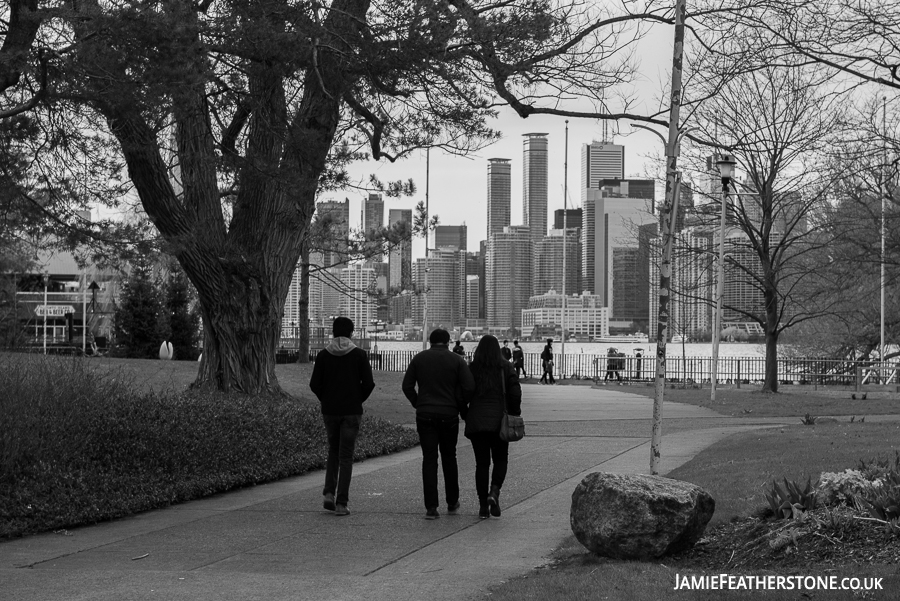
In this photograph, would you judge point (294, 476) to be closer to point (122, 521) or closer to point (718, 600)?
point (122, 521)

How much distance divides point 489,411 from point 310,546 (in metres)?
2.32

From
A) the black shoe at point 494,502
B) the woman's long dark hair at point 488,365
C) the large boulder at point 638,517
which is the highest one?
the woman's long dark hair at point 488,365

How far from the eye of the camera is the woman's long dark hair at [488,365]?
33.9ft

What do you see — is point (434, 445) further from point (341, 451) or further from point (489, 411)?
Answer: point (341, 451)

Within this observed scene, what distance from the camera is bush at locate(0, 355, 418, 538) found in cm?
1009

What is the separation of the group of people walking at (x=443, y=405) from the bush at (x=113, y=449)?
2.22 meters

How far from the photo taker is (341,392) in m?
10.7

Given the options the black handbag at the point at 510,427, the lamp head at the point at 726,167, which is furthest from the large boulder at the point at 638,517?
the lamp head at the point at 726,167

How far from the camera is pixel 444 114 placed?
14.5 metres

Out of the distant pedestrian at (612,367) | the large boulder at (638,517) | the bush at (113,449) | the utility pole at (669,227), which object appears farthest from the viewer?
the distant pedestrian at (612,367)

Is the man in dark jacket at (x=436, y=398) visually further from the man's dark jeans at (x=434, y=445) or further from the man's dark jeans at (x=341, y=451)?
the man's dark jeans at (x=341, y=451)

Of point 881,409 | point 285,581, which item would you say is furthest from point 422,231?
point 285,581

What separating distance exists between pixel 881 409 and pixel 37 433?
21306 mm

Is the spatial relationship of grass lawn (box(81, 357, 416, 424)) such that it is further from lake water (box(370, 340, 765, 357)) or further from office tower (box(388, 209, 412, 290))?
lake water (box(370, 340, 765, 357))
